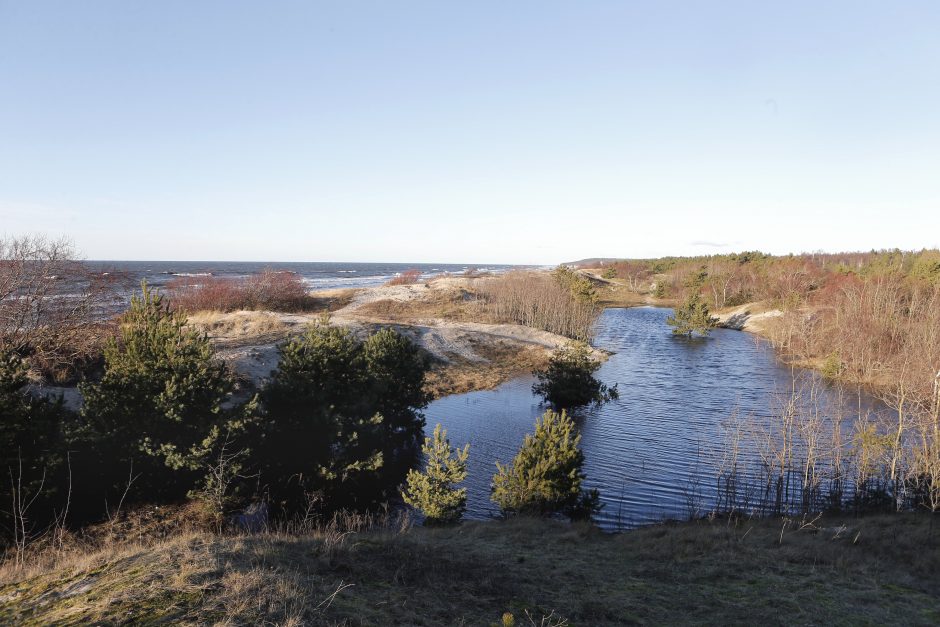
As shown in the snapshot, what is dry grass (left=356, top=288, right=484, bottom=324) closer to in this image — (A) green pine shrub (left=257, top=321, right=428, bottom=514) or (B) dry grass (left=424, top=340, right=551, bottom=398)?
(B) dry grass (left=424, top=340, right=551, bottom=398)

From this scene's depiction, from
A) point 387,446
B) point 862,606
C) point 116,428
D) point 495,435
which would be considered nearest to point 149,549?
point 116,428

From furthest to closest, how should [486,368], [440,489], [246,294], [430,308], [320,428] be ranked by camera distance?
[430,308], [246,294], [486,368], [320,428], [440,489]

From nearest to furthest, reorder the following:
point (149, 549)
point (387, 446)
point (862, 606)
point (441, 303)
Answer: point (149, 549) < point (862, 606) < point (387, 446) < point (441, 303)

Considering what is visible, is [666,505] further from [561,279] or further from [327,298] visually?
[327,298]

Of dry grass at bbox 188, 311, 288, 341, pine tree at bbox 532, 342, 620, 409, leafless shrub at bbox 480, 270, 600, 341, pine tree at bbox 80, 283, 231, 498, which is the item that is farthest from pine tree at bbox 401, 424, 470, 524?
leafless shrub at bbox 480, 270, 600, 341

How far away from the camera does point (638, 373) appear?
47.0 m

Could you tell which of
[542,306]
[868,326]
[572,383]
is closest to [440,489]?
[572,383]

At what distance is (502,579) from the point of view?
35.6 feet

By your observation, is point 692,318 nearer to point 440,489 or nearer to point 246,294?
point 440,489

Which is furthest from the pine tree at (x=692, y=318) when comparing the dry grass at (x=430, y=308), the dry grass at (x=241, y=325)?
the dry grass at (x=241, y=325)

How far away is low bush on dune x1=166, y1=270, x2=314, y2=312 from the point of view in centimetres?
6612

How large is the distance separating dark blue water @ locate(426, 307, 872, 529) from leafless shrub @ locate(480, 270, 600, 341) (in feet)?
27.5

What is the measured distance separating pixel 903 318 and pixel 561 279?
36788mm

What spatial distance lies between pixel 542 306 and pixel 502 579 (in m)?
57.1
